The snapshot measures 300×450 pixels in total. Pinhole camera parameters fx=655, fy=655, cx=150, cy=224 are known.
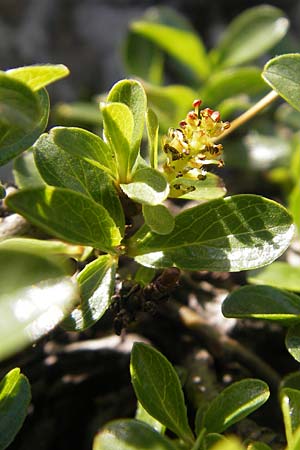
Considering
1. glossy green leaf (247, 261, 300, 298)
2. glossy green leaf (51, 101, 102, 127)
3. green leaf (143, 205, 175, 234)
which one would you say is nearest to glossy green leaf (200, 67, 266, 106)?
glossy green leaf (51, 101, 102, 127)

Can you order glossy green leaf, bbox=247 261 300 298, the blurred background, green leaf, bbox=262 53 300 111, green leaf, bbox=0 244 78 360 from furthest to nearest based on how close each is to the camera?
1. the blurred background
2. glossy green leaf, bbox=247 261 300 298
3. green leaf, bbox=262 53 300 111
4. green leaf, bbox=0 244 78 360

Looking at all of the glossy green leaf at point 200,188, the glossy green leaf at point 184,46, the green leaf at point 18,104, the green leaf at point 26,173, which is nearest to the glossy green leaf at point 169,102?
the glossy green leaf at point 184,46

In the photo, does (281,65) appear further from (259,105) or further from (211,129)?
(259,105)

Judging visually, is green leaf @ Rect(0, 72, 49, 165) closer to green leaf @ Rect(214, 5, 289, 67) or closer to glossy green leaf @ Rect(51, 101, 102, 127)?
glossy green leaf @ Rect(51, 101, 102, 127)

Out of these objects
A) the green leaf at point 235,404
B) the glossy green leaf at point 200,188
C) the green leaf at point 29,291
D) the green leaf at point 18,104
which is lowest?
the green leaf at point 235,404

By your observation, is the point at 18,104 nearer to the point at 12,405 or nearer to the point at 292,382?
the point at 12,405

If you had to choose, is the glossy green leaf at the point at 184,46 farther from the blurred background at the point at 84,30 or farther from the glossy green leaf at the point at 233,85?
the blurred background at the point at 84,30
